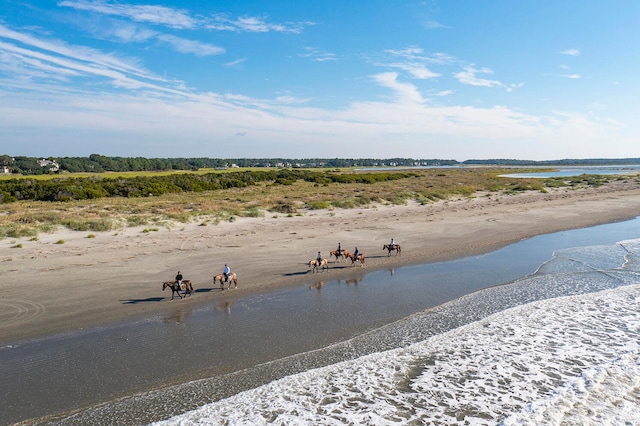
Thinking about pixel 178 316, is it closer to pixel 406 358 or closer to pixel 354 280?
pixel 406 358

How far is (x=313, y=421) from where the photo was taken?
8984 millimetres

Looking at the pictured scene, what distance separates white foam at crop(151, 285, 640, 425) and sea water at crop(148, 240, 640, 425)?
26 mm

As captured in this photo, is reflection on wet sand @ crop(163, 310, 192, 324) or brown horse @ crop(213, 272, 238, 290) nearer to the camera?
reflection on wet sand @ crop(163, 310, 192, 324)

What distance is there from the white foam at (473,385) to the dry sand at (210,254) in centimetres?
702

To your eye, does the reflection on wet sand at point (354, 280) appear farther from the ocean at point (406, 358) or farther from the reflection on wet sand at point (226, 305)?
the reflection on wet sand at point (226, 305)

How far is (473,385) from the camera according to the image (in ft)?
33.9

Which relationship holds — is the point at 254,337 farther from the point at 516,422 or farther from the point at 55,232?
the point at 55,232

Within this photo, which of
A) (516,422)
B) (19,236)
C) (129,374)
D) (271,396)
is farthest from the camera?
(19,236)

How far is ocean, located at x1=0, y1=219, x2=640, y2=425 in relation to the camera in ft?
30.0

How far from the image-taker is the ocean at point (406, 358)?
916cm

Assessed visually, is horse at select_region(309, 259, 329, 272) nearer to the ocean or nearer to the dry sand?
the dry sand

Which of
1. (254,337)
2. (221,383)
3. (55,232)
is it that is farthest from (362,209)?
(221,383)

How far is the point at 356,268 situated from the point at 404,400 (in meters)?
11.7

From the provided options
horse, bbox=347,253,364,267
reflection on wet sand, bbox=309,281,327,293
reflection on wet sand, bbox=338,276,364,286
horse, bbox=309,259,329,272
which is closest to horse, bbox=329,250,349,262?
horse, bbox=347,253,364,267
